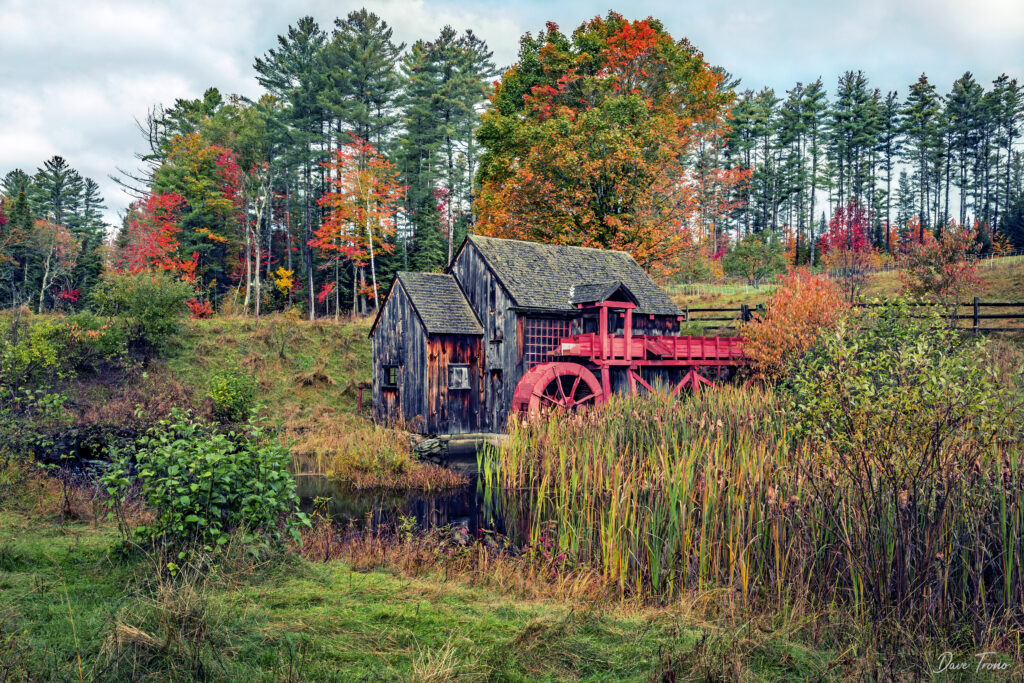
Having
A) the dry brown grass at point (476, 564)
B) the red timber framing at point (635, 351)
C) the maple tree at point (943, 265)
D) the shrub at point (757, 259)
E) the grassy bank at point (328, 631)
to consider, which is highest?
the shrub at point (757, 259)

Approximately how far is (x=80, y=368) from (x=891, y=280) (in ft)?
132

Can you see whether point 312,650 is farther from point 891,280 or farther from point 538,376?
point 891,280

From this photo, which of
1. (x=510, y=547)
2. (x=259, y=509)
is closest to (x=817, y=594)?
(x=510, y=547)

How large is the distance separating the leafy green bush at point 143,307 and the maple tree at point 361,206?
9.60 meters

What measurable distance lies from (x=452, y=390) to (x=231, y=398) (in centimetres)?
805

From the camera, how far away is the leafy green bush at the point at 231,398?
2298cm

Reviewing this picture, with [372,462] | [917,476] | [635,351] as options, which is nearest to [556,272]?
[635,351]

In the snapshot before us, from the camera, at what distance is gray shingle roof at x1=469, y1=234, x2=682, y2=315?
846 inches

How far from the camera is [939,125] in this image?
174 ft

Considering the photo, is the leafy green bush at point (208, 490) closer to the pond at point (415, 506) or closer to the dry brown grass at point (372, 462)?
the pond at point (415, 506)

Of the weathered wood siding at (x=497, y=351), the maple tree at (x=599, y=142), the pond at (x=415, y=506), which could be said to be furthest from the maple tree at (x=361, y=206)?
the pond at (x=415, y=506)

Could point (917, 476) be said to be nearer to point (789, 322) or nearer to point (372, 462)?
point (789, 322)

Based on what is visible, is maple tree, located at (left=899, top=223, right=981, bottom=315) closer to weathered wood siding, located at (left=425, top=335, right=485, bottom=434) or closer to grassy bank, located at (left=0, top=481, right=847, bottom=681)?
weathered wood siding, located at (left=425, top=335, right=485, bottom=434)

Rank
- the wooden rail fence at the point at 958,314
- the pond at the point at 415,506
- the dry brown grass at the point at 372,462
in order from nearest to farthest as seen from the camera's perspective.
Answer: the pond at the point at 415,506
the dry brown grass at the point at 372,462
the wooden rail fence at the point at 958,314
